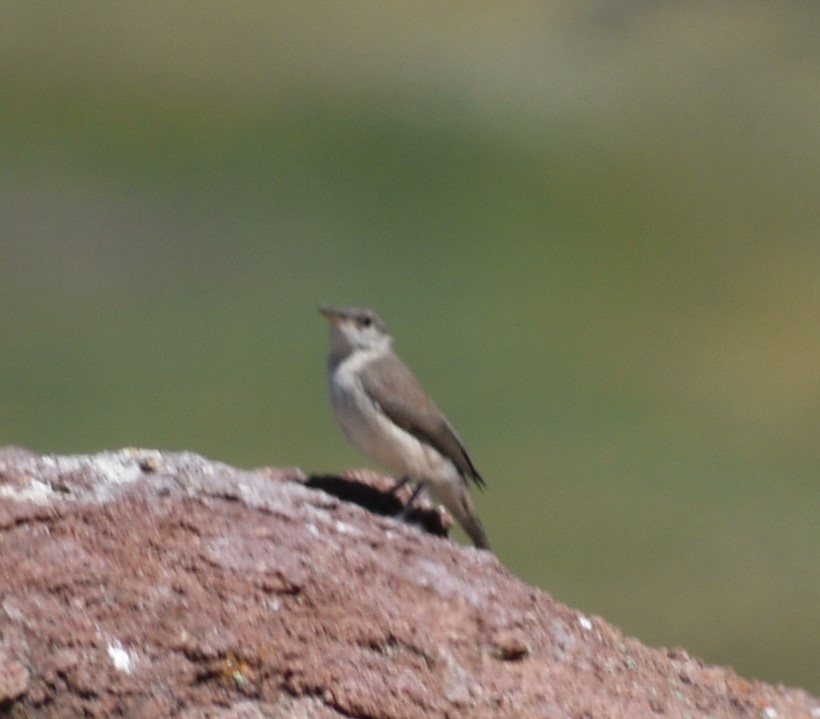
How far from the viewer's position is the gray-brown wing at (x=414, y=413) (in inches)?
324

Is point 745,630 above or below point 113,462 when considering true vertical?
above

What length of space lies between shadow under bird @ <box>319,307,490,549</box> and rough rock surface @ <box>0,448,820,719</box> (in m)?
1.90

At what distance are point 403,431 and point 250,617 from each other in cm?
300

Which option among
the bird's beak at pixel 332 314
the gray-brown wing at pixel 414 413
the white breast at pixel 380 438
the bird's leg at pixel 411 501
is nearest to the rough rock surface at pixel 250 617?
the bird's leg at pixel 411 501

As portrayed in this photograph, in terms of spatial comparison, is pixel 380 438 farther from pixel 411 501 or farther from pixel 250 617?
pixel 250 617

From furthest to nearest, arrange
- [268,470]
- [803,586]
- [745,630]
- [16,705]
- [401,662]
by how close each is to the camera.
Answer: [803,586] → [745,630] → [268,470] → [401,662] → [16,705]

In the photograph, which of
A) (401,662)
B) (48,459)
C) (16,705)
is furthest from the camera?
(48,459)

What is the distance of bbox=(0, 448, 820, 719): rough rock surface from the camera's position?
5.08m

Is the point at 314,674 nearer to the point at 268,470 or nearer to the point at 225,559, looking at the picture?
the point at 225,559

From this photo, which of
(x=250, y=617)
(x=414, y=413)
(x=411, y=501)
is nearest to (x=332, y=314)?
(x=414, y=413)

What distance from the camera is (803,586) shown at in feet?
51.6

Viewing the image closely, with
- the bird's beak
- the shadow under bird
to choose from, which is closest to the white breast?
the shadow under bird

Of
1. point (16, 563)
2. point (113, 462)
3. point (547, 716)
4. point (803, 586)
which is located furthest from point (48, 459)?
point (803, 586)

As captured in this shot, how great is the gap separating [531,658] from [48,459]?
1812 mm
